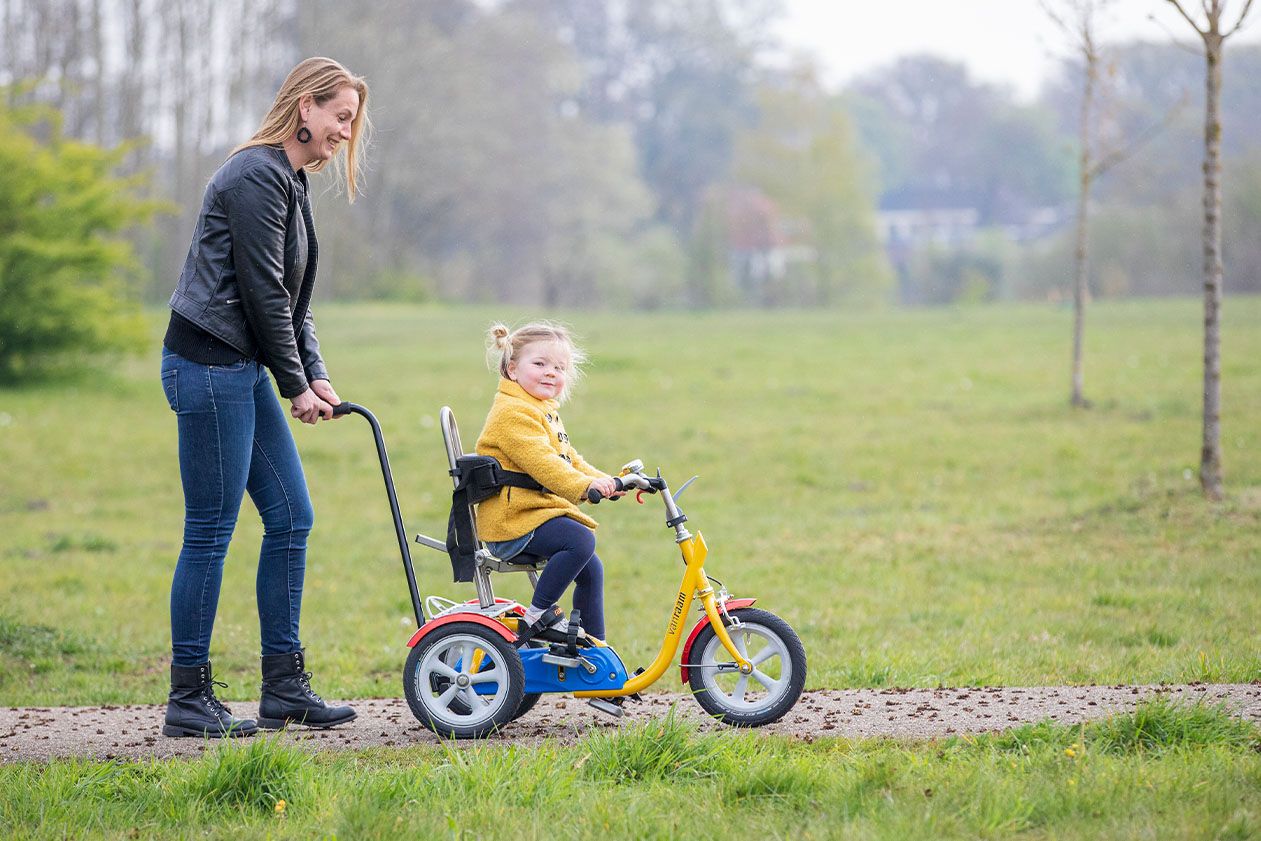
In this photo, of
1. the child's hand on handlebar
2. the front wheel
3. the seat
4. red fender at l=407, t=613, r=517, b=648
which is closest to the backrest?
the seat

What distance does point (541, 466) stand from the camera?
4.79m

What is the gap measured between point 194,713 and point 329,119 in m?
2.20

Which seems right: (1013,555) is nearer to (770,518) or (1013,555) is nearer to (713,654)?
(770,518)

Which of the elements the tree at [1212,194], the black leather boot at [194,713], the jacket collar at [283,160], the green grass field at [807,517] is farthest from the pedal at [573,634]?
the tree at [1212,194]

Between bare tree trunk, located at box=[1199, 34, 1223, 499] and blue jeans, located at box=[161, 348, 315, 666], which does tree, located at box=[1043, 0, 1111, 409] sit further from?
blue jeans, located at box=[161, 348, 315, 666]

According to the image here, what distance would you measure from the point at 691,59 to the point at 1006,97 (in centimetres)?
2650

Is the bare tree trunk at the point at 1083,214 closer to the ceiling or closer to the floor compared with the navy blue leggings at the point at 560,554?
closer to the ceiling

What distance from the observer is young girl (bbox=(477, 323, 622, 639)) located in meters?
4.80

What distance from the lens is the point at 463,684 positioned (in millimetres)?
4844

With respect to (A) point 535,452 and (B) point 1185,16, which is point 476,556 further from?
(B) point 1185,16

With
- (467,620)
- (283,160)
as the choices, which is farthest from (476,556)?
(283,160)

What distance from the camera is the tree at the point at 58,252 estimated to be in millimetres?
20203

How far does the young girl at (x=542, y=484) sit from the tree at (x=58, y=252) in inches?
677

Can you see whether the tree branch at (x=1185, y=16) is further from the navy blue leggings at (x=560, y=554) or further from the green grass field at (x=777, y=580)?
the navy blue leggings at (x=560, y=554)
